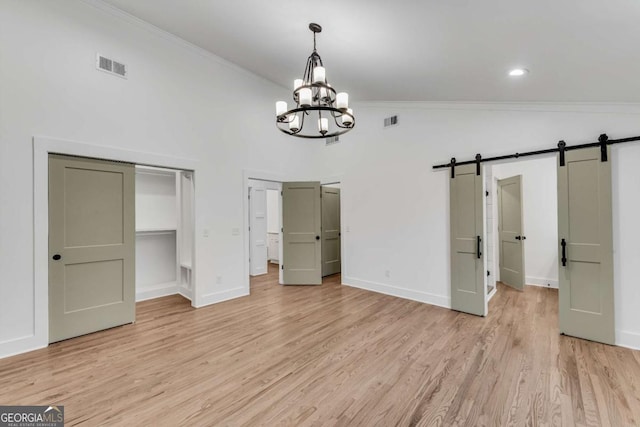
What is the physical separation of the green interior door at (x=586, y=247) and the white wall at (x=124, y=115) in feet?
14.5

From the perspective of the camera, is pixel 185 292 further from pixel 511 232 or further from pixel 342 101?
pixel 511 232

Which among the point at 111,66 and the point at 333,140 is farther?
the point at 333,140

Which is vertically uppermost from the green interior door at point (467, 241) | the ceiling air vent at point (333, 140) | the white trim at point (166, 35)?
the white trim at point (166, 35)

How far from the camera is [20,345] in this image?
2.87 metres

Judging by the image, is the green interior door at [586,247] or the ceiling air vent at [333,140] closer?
the green interior door at [586,247]

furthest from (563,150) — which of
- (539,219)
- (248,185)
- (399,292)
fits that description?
(248,185)

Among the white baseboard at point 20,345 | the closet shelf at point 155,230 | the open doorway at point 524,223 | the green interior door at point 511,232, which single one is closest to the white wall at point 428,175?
the open doorway at point 524,223

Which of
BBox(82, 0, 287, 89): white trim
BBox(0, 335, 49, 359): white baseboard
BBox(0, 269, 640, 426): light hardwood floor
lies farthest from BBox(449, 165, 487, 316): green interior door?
BBox(0, 335, 49, 359): white baseboard

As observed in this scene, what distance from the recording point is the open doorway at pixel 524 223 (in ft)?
17.1

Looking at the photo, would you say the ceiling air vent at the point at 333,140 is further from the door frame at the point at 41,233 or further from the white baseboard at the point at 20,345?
the white baseboard at the point at 20,345

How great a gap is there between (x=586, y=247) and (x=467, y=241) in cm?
125

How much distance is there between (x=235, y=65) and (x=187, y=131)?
1.49 m

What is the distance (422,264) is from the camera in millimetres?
4590

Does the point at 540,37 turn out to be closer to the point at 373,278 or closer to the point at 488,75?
the point at 488,75
